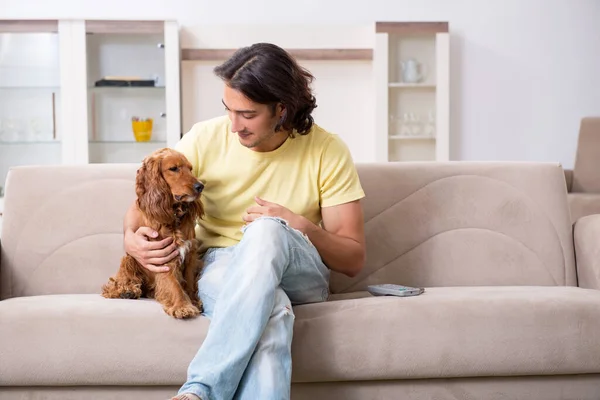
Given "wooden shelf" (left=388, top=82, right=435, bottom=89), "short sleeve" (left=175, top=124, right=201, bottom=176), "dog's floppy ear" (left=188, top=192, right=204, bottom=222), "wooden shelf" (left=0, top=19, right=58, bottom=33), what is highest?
"wooden shelf" (left=0, top=19, right=58, bottom=33)

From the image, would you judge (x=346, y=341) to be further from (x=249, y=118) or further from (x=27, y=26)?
(x=27, y=26)

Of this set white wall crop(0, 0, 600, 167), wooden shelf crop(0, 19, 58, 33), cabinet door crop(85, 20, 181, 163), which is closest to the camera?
wooden shelf crop(0, 19, 58, 33)

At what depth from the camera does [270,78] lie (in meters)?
2.03

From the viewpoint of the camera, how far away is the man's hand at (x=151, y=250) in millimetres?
2020

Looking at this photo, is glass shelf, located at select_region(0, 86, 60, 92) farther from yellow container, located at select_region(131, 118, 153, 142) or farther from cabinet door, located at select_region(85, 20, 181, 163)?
yellow container, located at select_region(131, 118, 153, 142)

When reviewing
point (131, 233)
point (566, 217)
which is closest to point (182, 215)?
point (131, 233)

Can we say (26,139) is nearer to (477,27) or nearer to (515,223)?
(477,27)

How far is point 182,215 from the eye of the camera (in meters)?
2.08

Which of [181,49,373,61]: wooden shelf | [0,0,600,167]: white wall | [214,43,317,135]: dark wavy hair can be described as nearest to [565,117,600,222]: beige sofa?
[0,0,600,167]: white wall

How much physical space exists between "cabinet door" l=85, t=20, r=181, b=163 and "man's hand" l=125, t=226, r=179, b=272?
3142mm

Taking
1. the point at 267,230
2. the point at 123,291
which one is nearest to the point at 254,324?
the point at 267,230

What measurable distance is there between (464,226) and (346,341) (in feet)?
2.45

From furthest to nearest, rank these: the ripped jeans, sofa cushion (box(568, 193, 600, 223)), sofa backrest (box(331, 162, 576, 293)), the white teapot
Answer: the white teapot, sofa cushion (box(568, 193, 600, 223)), sofa backrest (box(331, 162, 576, 293)), the ripped jeans

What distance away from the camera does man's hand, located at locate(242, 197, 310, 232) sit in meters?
1.99
